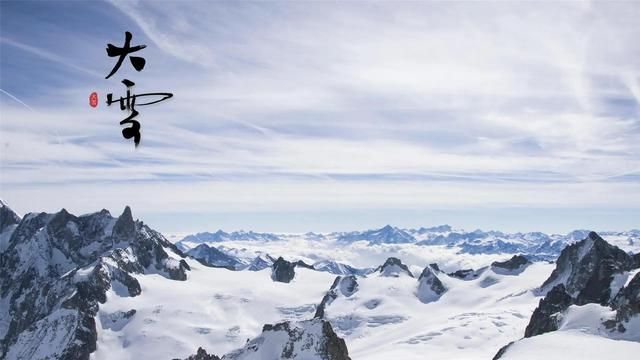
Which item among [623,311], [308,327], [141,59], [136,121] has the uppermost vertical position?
[141,59]

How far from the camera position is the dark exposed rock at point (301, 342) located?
433ft

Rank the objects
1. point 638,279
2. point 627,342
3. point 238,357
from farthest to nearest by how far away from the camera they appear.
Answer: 1. point 638,279
2. point 238,357
3. point 627,342

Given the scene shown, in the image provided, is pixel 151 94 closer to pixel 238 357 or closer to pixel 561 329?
pixel 238 357

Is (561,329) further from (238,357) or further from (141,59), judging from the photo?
(141,59)

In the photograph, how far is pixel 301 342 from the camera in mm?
134375

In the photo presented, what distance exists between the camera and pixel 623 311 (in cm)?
14162

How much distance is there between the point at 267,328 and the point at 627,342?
7707 cm

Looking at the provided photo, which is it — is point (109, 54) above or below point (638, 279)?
above

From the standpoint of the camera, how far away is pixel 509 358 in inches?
4609

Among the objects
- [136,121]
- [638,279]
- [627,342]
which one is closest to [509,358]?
[627,342]

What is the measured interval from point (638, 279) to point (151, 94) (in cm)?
17465

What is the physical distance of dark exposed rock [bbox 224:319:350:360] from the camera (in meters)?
132

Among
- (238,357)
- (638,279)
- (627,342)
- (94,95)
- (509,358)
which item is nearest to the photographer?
(94,95)

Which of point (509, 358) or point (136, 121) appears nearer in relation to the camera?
point (136, 121)
